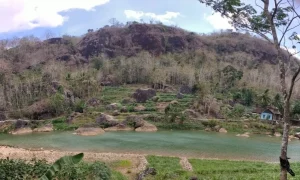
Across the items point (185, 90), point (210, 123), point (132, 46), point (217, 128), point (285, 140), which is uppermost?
point (132, 46)

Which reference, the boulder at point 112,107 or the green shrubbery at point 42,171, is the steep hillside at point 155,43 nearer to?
the boulder at point 112,107

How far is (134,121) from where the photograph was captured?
174 feet

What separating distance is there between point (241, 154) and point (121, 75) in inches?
2761

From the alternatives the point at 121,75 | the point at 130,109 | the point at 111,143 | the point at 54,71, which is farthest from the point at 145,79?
the point at 111,143

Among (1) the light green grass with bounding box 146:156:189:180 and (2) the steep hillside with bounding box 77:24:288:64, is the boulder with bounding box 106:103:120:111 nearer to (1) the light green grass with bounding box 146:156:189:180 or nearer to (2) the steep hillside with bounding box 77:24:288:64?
(1) the light green grass with bounding box 146:156:189:180

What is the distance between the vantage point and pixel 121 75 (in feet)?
326

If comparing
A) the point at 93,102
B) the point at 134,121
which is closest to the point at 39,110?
the point at 93,102

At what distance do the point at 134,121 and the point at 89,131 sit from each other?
28.4 feet

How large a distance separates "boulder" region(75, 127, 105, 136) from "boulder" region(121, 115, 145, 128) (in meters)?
5.62

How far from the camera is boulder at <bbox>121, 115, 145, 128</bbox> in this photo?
173ft

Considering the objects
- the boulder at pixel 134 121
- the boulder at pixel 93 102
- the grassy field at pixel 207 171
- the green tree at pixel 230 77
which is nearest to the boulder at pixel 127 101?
the boulder at pixel 93 102

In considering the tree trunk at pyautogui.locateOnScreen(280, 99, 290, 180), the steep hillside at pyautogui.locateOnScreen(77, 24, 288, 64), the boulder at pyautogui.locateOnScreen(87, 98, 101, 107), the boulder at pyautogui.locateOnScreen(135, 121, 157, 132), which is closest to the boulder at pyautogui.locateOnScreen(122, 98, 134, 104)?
the boulder at pyautogui.locateOnScreen(87, 98, 101, 107)

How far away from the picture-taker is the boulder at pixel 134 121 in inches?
2071

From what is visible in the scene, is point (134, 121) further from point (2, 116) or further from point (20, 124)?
point (2, 116)
